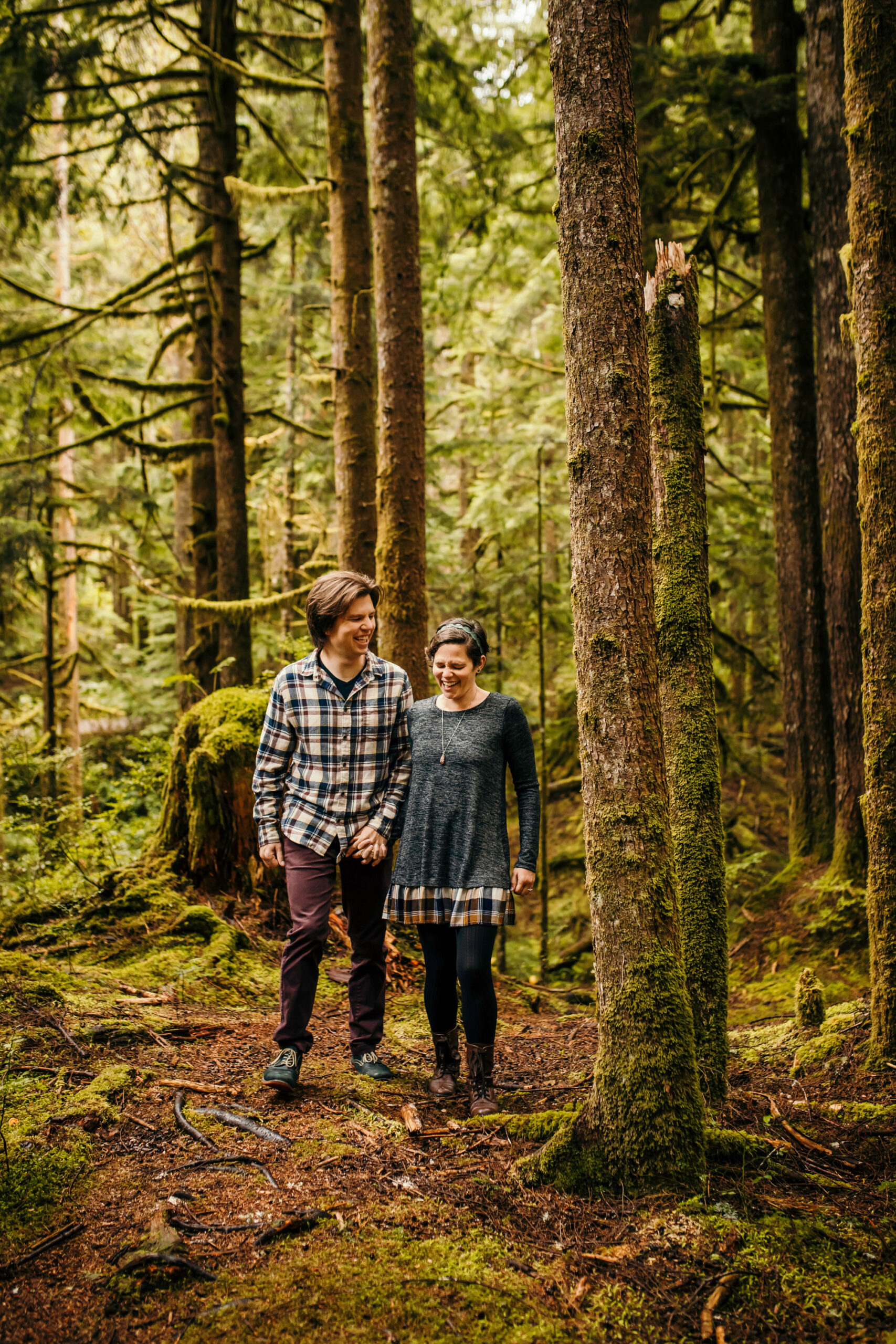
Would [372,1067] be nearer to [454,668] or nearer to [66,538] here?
[454,668]

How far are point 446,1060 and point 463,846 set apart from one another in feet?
3.75

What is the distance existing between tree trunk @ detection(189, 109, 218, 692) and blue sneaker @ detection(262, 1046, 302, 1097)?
7.61 metres

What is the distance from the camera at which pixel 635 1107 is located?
116 inches

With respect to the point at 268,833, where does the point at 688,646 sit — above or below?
above

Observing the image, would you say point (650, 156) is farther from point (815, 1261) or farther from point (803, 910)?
point (815, 1261)

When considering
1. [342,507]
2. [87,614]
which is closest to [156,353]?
[342,507]

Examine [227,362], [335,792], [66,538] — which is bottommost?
[335,792]

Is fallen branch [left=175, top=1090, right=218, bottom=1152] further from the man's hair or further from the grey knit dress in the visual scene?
the man's hair

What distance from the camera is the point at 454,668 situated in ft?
13.4

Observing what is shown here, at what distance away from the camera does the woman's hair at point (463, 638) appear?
13.4ft

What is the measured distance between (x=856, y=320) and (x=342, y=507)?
5.04 metres

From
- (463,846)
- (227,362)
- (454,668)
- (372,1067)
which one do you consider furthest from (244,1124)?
(227,362)

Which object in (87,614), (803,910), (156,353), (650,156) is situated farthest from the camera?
(87,614)

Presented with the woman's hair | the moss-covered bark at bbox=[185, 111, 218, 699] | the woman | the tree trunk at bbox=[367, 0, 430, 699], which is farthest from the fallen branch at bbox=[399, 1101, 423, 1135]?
the moss-covered bark at bbox=[185, 111, 218, 699]
